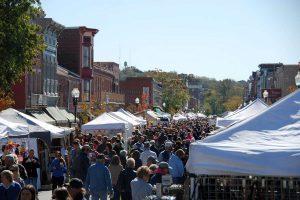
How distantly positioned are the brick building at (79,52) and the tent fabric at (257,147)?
5896cm

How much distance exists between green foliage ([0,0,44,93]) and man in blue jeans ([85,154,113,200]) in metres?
15.9

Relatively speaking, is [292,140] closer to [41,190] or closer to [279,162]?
[279,162]

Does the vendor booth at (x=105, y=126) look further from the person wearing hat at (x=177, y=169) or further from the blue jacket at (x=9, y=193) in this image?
the blue jacket at (x=9, y=193)

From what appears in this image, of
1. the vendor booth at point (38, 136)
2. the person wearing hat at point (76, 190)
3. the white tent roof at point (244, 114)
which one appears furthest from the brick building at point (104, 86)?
the person wearing hat at point (76, 190)

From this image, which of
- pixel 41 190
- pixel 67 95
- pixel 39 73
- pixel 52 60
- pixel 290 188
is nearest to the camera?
pixel 290 188

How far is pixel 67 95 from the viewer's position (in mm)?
61969

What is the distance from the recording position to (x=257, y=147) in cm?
895

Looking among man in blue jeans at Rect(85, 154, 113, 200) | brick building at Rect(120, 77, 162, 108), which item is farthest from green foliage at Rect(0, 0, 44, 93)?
brick building at Rect(120, 77, 162, 108)

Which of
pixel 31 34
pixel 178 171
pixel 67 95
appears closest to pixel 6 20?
pixel 31 34

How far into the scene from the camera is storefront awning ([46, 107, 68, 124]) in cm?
5215

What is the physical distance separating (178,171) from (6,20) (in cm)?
1621

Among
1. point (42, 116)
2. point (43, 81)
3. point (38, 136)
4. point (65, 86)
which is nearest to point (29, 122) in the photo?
point (38, 136)

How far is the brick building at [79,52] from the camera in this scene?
225ft

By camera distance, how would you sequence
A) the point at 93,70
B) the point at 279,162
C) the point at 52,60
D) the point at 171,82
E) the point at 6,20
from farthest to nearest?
1. the point at 171,82
2. the point at 93,70
3. the point at 52,60
4. the point at 6,20
5. the point at 279,162
